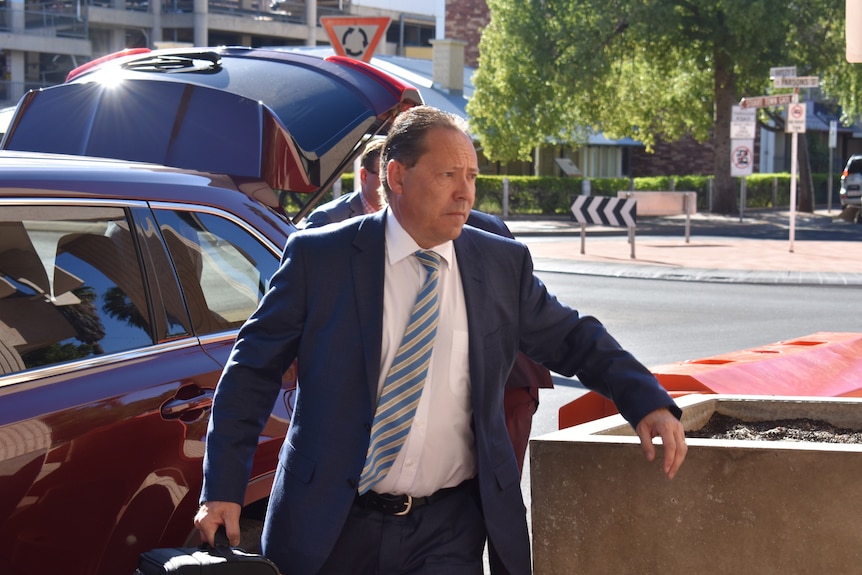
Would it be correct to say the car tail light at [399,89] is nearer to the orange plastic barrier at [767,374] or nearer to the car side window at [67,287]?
the orange plastic barrier at [767,374]

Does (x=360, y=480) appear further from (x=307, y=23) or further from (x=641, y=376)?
(x=307, y=23)

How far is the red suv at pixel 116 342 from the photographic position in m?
2.99

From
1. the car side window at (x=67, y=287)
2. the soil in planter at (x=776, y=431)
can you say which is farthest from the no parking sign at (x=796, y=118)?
the car side window at (x=67, y=287)

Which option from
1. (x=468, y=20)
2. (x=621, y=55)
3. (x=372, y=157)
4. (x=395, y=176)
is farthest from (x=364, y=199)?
(x=468, y=20)

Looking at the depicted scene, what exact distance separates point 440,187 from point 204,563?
96cm

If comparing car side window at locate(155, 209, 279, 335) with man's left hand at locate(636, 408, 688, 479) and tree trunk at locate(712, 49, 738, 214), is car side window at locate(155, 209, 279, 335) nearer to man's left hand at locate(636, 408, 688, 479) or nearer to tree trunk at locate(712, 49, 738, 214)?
man's left hand at locate(636, 408, 688, 479)

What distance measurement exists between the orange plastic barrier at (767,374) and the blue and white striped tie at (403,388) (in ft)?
5.51

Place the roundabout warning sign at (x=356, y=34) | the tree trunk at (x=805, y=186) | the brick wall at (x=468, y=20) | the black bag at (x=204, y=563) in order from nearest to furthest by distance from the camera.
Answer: the black bag at (x=204, y=563), the roundabout warning sign at (x=356, y=34), the tree trunk at (x=805, y=186), the brick wall at (x=468, y=20)

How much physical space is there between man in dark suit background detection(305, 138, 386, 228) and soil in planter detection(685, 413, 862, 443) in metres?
2.27

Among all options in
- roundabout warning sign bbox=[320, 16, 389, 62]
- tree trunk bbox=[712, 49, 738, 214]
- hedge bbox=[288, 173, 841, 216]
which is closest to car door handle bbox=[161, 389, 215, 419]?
roundabout warning sign bbox=[320, 16, 389, 62]

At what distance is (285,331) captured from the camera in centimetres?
293

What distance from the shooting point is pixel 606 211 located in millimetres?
22594

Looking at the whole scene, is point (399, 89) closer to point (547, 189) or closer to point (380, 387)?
point (380, 387)

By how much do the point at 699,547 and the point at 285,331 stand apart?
3.75 ft
